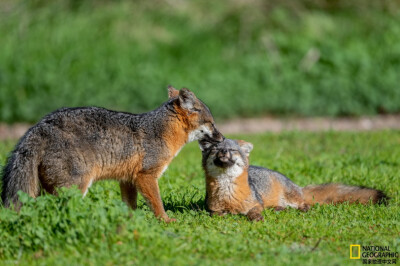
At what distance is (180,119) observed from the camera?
7078 mm

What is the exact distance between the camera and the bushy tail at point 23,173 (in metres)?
6.07

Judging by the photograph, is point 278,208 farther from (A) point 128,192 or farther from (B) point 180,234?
(B) point 180,234

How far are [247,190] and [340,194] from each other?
1.28 meters

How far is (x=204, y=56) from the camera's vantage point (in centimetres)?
1658

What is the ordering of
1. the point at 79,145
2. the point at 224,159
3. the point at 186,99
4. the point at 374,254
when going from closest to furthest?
1. the point at 374,254
2. the point at 79,145
3. the point at 224,159
4. the point at 186,99

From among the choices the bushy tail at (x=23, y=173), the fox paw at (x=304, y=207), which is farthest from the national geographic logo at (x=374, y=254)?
the bushy tail at (x=23, y=173)

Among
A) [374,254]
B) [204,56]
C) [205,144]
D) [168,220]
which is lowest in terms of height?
[374,254]

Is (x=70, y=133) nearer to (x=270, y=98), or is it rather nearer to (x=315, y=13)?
(x=270, y=98)

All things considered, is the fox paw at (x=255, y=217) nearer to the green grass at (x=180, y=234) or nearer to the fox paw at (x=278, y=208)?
the green grass at (x=180, y=234)

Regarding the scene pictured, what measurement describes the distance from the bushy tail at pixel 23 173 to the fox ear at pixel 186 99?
1.74 metres

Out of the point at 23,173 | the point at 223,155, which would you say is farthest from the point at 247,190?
the point at 23,173

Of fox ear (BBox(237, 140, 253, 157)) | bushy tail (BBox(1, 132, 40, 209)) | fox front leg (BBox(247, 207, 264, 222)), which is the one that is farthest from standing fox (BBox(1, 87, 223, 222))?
fox front leg (BBox(247, 207, 264, 222))

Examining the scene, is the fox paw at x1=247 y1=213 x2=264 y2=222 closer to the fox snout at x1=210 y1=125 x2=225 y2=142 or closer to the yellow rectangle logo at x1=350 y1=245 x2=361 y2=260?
the fox snout at x1=210 y1=125 x2=225 y2=142

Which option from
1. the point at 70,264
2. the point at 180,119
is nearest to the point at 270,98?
the point at 180,119
